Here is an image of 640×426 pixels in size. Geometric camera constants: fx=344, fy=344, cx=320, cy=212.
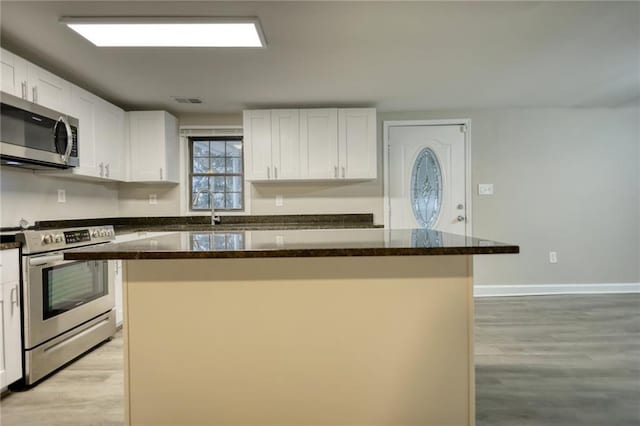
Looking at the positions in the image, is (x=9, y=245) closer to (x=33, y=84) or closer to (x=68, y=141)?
(x=68, y=141)

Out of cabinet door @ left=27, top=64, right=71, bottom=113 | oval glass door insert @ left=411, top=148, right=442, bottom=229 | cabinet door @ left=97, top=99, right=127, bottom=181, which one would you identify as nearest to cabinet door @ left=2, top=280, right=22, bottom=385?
cabinet door @ left=27, top=64, right=71, bottom=113

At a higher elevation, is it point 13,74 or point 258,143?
point 13,74

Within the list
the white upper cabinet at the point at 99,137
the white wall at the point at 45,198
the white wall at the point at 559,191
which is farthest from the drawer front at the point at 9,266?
the white wall at the point at 559,191

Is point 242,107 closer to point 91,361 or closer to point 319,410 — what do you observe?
point 91,361

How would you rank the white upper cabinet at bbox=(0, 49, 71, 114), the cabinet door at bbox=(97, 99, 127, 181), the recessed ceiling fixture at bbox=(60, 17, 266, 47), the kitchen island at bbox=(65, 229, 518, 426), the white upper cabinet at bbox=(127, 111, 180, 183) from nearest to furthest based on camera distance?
the kitchen island at bbox=(65, 229, 518, 426)
the recessed ceiling fixture at bbox=(60, 17, 266, 47)
the white upper cabinet at bbox=(0, 49, 71, 114)
the cabinet door at bbox=(97, 99, 127, 181)
the white upper cabinet at bbox=(127, 111, 180, 183)

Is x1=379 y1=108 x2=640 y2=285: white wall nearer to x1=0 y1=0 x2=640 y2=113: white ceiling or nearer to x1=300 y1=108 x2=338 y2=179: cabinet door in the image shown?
x1=0 y1=0 x2=640 y2=113: white ceiling

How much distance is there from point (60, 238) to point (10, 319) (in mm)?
546

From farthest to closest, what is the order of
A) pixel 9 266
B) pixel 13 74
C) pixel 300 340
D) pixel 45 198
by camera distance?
pixel 45 198, pixel 13 74, pixel 9 266, pixel 300 340

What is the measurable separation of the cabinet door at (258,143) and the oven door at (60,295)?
1650 mm

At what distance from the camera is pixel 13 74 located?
87.5 inches

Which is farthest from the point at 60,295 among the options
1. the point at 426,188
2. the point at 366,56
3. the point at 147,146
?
the point at 426,188

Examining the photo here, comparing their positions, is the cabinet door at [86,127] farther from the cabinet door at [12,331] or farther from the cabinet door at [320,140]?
the cabinet door at [320,140]

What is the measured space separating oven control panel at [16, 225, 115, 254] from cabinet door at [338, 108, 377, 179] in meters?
2.26

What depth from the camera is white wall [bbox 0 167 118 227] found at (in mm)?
2562
